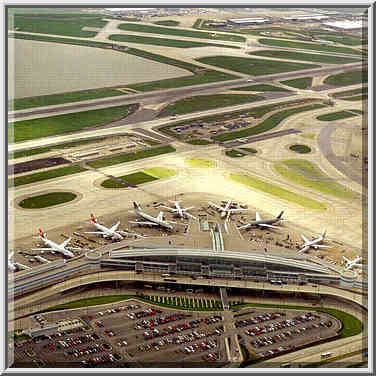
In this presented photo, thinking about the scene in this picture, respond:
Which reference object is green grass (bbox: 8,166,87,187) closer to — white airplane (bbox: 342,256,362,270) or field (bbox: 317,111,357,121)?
white airplane (bbox: 342,256,362,270)

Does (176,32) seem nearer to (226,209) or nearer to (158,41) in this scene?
(158,41)

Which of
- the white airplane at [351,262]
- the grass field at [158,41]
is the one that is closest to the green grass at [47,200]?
the white airplane at [351,262]

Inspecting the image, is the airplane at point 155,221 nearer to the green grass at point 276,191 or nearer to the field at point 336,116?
the green grass at point 276,191

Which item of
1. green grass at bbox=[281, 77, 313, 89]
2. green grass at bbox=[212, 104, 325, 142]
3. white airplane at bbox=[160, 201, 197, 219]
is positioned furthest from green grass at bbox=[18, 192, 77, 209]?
green grass at bbox=[281, 77, 313, 89]

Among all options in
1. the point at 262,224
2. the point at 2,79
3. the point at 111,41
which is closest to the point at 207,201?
the point at 262,224

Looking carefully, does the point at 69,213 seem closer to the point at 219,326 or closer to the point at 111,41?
the point at 219,326

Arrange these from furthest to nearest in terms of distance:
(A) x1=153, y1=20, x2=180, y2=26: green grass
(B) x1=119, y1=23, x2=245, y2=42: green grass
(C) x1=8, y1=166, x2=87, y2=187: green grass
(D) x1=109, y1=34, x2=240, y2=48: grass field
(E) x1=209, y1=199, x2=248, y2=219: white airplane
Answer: (A) x1=153, y1=20, x2=180, y2=26: green grass → (B) x1=119, y1=23, x2=245, y2=42: green grass → (D) x1=109, y1=34, x2=240, y2=48: grass field → (C) x1=8, y1=166, x2=87, y2=187: green grass → (E) x1=209, y1=199, x2=248, y2=219: white airplane
